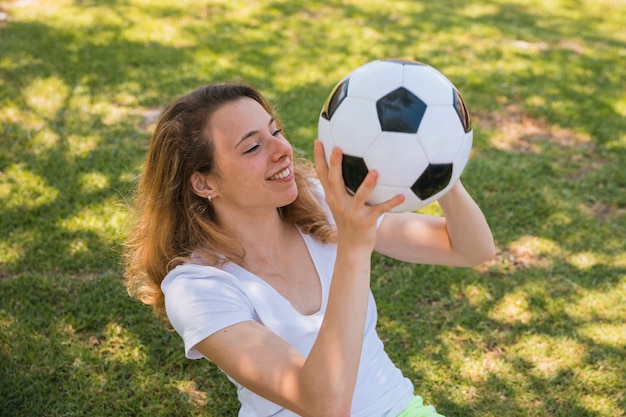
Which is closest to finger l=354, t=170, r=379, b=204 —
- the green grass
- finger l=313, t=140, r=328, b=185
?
finger l=313, t=140, r=328, b=185

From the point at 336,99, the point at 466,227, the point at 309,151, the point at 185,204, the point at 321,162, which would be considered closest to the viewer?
the point at 321,162

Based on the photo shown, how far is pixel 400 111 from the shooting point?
1863mm

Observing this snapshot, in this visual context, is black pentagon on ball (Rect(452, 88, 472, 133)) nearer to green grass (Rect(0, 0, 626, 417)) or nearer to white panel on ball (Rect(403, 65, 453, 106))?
white panel on ball (Rect(403, 65, 453, 106))

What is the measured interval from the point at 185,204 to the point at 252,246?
11.5 inches

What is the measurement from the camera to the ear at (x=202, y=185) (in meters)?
2.47

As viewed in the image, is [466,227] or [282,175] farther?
[466,227]

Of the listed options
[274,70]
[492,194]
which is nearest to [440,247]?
[492,194]

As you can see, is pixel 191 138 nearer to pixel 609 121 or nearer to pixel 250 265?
Answer: pixel 250 265

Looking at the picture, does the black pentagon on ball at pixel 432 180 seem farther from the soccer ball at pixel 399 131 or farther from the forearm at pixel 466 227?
the forearm at pixel 466 227

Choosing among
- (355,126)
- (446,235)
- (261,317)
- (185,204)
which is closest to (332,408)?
Result: (261,317)

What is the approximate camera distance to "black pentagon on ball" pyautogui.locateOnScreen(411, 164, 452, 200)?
1.88 metres

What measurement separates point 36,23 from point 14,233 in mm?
3974

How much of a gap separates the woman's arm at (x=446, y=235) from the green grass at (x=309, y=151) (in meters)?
1.13

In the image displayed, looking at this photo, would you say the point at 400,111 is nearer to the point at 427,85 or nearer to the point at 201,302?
the point at 427,85
